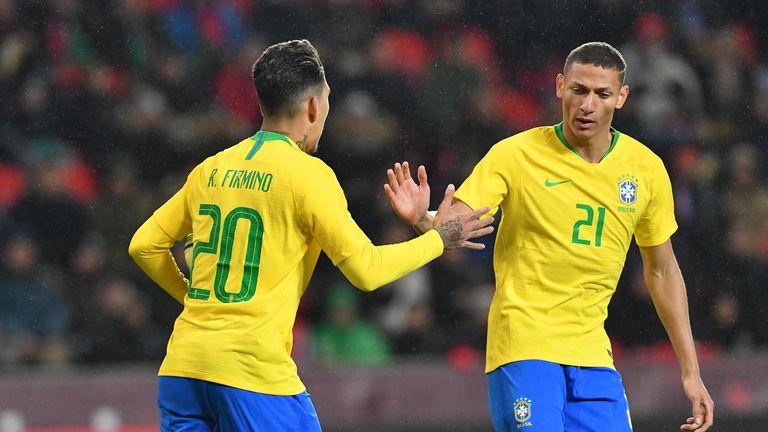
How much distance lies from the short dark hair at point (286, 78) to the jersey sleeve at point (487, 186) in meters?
0.77

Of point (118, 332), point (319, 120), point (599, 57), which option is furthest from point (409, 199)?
point (118, 332)

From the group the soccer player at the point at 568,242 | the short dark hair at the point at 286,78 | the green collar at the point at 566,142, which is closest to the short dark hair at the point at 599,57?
the soccer player at the point at 568,242

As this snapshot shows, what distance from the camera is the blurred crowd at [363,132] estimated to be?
8594 mm

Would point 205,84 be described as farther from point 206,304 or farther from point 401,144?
point 206,304

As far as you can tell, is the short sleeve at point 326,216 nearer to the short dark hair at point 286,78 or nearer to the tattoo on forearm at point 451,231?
the short dark hair at point 286,78

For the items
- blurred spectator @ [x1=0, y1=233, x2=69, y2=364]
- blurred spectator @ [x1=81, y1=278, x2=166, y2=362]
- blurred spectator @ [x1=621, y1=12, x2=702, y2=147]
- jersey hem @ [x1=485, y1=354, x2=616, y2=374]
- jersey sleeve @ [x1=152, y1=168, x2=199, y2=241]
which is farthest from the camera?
blurred spectator @ [x1=621, y1=12, x2=702, y2=147]

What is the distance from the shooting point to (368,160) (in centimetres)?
955

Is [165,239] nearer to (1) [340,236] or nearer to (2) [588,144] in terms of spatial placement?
(1) [340,236]

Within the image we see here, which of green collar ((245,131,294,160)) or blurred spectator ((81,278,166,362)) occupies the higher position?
green collar ((245,131,294,160))

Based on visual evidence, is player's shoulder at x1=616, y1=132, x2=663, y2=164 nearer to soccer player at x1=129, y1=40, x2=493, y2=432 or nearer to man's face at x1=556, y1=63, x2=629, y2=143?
man's face at x1=556, y1=63, x2=629, y2=143

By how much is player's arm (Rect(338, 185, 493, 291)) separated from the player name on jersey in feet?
1.02

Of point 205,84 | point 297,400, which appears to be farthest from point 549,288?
point 205,84

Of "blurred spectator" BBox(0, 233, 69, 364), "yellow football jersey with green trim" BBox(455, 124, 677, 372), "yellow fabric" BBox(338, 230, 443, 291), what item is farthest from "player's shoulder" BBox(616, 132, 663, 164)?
"blurred spectator" BBox(0, 233, 69, 364)

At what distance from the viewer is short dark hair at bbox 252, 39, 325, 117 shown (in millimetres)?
3668
